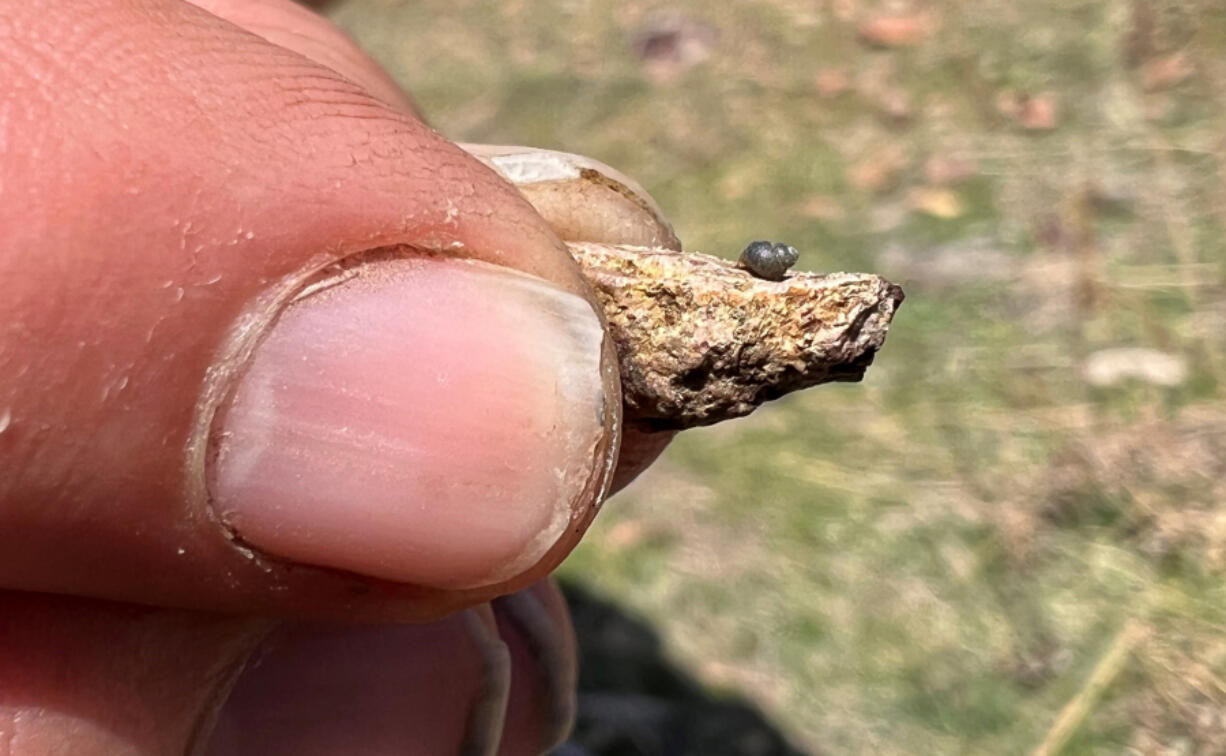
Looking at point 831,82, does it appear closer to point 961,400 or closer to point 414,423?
point 961,400

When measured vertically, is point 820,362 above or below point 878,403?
above

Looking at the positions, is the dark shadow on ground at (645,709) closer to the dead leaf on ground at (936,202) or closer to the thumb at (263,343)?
the thumb at (263,343)

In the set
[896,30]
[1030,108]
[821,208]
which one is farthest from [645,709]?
[896,30]

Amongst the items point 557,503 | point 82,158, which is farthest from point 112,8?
point 557,503

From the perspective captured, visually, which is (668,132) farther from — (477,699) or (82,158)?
(82,158)

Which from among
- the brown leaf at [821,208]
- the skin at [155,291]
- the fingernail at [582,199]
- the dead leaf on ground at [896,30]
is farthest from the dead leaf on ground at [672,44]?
the skin at [155,291]

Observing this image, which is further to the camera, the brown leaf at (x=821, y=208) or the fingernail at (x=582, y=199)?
the brown leaf at (x=821, y=208)

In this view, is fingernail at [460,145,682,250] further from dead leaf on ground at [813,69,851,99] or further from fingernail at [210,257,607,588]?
dead leaf on ground at [813,69,851,99]

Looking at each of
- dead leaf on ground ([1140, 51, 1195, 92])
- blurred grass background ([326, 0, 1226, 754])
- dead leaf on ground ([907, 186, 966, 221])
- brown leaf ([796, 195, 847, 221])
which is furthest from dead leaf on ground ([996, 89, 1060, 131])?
brown leaf ([796, 195, 847, 221])
